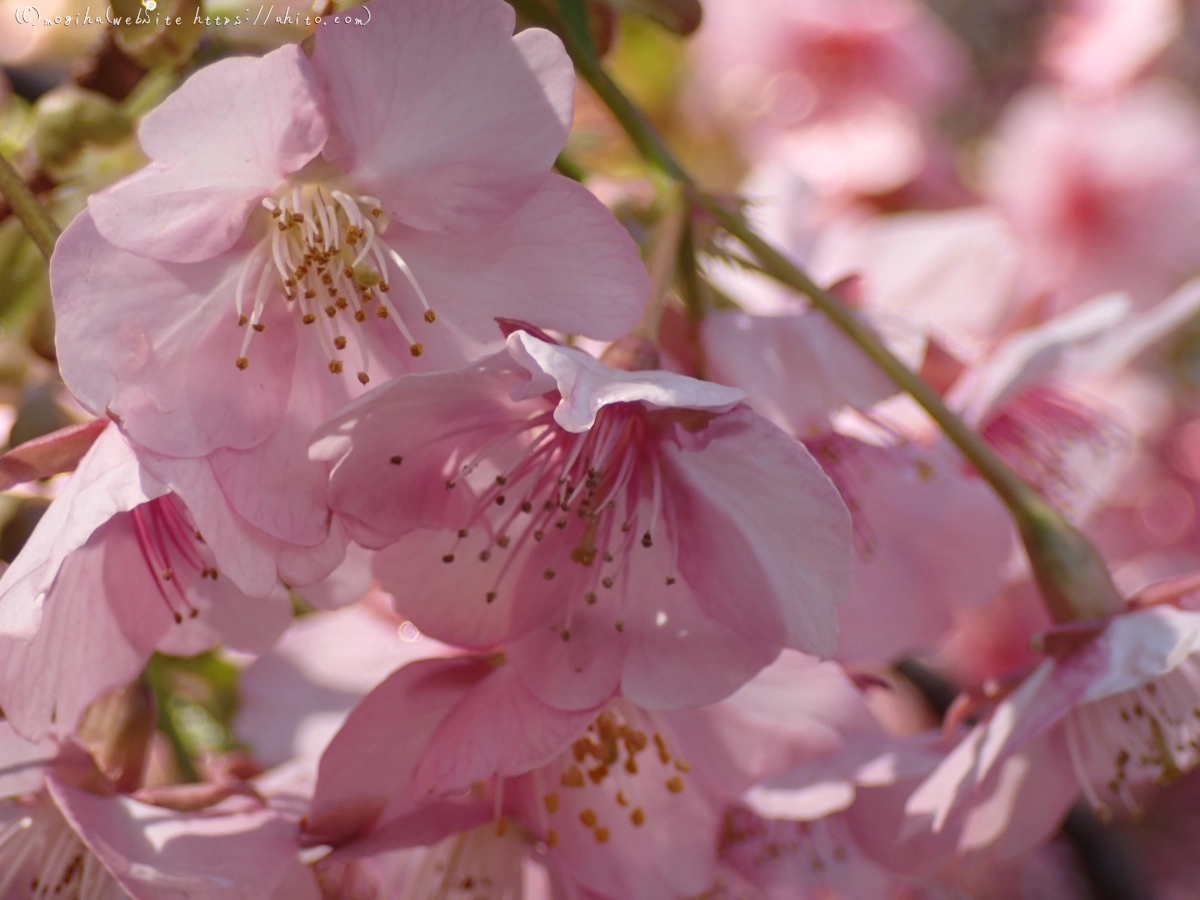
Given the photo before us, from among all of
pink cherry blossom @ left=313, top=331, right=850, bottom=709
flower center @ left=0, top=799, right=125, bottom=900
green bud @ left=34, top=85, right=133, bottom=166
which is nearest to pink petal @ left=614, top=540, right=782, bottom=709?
pink cherry blossom @ left=313, top=331, right=850, bottom=709

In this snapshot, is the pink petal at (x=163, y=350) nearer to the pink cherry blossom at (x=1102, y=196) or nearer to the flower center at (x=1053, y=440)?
the flower center at (x=1053, y=440)

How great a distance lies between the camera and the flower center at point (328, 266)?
0.62 meters

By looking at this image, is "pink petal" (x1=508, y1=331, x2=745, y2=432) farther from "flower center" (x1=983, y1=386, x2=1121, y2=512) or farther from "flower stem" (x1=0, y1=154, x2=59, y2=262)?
"flower center" (x1=983, y1=386, x2=1121, y2=512)

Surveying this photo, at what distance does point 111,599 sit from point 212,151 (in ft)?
0.81

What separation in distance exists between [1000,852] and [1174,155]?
139cm

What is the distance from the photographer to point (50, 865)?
2.17 feet

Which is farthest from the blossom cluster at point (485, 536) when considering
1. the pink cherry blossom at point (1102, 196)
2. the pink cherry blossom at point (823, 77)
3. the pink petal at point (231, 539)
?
the pink cherry blossom at point (823, 77)

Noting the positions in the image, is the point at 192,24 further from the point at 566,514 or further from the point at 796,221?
the point at 796,221

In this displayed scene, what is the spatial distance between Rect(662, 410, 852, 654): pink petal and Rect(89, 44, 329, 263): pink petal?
25 cm

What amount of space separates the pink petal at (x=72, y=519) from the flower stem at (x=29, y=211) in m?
0.11

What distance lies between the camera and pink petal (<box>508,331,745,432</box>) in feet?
1.62

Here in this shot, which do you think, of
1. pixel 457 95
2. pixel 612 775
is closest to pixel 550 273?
pixel 457 95

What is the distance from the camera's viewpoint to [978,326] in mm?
1148

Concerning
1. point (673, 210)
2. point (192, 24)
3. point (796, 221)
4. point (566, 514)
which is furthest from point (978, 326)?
point (192, 24)
